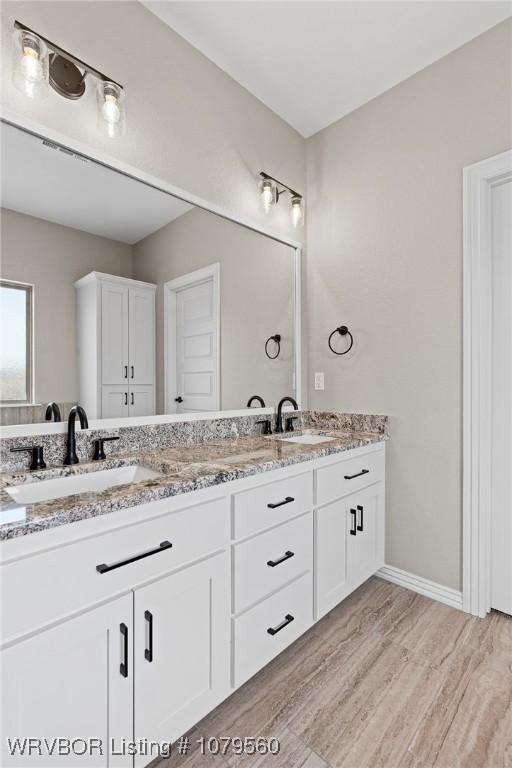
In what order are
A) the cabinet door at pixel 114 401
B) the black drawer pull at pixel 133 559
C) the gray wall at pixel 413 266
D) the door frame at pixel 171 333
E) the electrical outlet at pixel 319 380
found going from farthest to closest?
the electrical outlet at pixel 319 380, the gray wall at pixel 413 266, the door frame at pixel 171 333, the cabinet door at pixel 114 401, the black drawer pull at pixel 133 559

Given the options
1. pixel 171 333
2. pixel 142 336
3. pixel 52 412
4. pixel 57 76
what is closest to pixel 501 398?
pixel 171 333

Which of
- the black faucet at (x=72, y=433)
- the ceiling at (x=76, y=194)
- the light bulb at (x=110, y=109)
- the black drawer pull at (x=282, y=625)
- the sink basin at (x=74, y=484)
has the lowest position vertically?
the black drawer pull at (x=282, y=625)

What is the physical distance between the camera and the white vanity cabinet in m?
1.52

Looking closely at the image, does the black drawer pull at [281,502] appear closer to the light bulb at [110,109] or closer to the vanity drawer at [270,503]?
the vanity drawer at [270,503]

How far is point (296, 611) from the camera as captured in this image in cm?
157

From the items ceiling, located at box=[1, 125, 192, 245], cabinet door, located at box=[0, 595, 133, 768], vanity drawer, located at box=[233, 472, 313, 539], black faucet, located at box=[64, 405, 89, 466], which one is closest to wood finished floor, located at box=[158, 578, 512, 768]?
cabinet door, located at box=[0, 595, 133, 768]

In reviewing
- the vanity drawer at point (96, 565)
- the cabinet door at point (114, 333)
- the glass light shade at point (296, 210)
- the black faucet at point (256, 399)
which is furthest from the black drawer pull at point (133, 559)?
the glass light shade at point (296, 210)

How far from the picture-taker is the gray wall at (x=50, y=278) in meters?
1.35

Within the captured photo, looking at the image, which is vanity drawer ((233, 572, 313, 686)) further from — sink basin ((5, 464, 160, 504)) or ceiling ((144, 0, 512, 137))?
ceiling ((144, 0, 512, 137))

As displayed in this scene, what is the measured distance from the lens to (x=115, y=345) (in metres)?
1.62

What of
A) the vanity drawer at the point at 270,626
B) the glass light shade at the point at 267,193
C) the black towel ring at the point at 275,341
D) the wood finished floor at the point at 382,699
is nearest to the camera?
the wood finished floor at the point at 382,699

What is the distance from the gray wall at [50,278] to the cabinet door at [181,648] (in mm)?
790

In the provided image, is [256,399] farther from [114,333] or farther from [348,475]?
[114,333]

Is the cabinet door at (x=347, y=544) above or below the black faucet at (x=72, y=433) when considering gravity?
below
